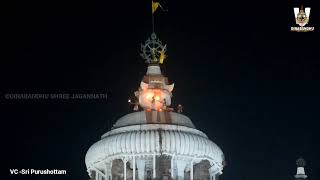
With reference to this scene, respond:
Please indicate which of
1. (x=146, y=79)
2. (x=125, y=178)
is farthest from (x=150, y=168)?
(x=146, y=79)

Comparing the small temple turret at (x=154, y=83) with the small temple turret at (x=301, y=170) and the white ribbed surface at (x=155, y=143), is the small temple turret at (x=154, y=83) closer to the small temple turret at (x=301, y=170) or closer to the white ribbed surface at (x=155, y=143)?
the white ribbed surface at (x=155, y=143)

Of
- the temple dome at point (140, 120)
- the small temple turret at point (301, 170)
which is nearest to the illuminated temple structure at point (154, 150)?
the temple dome at point (140, 120)

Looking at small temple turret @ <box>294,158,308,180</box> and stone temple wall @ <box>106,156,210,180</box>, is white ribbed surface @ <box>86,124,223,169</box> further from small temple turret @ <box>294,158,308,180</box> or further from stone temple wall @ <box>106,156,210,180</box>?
small temple turret @ <box>294,158,308,180</box>

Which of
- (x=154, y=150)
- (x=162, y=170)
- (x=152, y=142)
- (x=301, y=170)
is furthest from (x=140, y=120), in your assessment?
(x=301, y=170)

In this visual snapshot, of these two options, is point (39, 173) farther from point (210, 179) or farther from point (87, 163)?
point (210, 179)

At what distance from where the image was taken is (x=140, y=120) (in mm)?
90875

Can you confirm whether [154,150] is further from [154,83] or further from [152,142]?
[154,83]

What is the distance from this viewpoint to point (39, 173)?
9544 centimetres

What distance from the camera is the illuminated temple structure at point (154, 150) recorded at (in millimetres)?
88625

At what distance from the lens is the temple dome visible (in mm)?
90812

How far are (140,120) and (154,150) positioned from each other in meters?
3.16

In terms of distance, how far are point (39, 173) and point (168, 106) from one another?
10128 mm

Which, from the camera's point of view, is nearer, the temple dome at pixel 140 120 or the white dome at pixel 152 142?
the white dome at pixel 152 142

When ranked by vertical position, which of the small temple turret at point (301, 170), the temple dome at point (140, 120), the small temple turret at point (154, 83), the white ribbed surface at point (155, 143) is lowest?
the small temple turret at point (301, 170)
